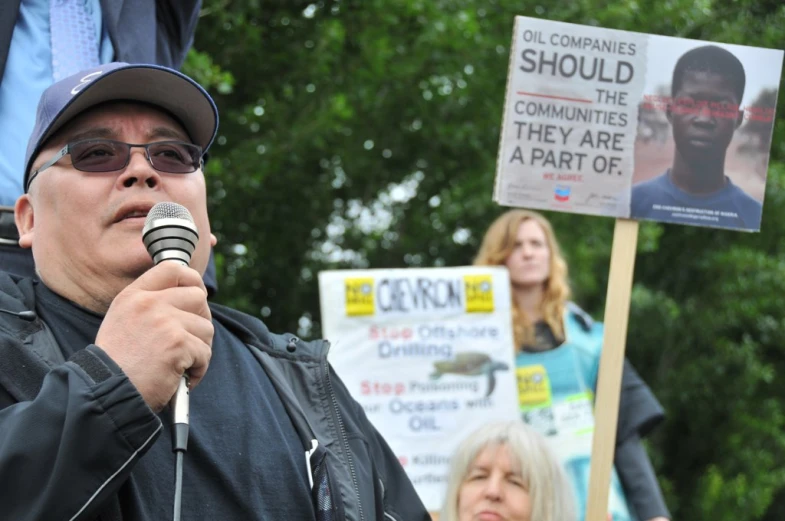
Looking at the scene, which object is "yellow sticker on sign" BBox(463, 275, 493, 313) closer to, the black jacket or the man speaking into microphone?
the man speaking into microphone

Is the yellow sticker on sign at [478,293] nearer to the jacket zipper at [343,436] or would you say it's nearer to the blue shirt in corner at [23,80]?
the blue shirt in corner at [23,80]

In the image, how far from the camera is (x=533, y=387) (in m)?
5.51

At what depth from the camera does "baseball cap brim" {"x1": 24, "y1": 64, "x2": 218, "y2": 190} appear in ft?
8.04

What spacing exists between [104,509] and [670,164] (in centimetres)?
232

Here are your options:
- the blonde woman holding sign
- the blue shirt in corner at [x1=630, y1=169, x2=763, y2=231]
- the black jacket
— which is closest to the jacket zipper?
the black jacket

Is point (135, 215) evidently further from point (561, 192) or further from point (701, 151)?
point (701, 151)

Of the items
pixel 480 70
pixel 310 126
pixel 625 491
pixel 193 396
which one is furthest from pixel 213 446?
pixel 480 70

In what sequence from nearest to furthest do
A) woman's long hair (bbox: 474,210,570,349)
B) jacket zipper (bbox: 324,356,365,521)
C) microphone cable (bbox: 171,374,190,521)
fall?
microphone cable (bbox: 171,374,190,521), jacket zipper (bbox: 324,356,365,521), woman's long hair (bbox: 474,210,570,349)

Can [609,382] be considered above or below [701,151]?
below

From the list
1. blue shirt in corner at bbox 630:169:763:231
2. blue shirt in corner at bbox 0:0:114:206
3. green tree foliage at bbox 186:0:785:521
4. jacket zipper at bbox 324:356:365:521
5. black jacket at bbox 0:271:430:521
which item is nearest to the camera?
black jacket at bbox 0:271:430:521

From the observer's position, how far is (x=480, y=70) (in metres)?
11.4

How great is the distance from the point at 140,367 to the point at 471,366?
12.1 feet

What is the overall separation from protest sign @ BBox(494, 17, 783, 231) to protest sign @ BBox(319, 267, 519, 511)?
1781 millimetres

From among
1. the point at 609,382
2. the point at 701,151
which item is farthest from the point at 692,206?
the point at 609,382
